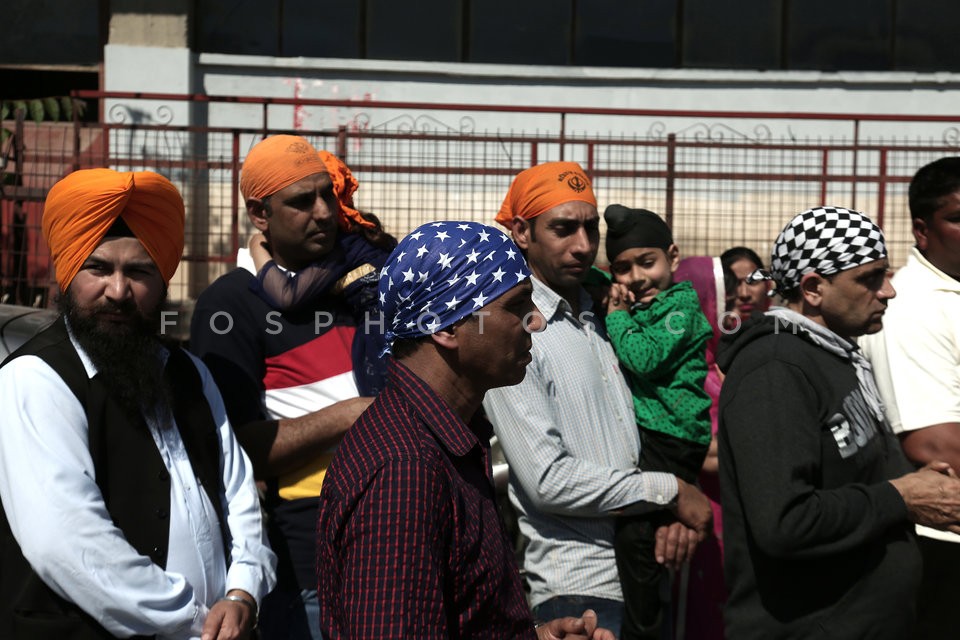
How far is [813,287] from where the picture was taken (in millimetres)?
3561

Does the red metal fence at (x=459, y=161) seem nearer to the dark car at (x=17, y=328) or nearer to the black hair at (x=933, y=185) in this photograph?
the dark car at (x=17, y=328)

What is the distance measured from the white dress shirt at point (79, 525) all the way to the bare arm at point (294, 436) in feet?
1.91

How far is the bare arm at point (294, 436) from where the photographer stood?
11.4ft

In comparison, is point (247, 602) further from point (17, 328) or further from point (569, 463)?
point (17, 328)

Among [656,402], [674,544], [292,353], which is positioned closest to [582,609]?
[674,544]

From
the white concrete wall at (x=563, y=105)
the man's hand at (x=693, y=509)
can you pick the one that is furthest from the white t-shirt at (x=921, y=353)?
the white concrete wall at (x=563, y=105)

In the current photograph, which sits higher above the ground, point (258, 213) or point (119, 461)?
point (258, 213)

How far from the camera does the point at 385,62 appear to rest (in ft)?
40.5

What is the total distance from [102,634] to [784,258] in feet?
7.75

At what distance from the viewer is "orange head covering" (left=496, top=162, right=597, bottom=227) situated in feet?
13.9

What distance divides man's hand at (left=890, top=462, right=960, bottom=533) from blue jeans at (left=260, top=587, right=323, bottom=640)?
1.84 m

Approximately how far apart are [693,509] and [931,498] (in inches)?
34.9

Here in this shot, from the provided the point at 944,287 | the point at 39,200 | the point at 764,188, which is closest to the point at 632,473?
the point at 944,287

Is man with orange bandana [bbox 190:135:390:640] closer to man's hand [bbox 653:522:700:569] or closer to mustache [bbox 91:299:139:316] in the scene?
mustache [bbox 91:299:139:316]
